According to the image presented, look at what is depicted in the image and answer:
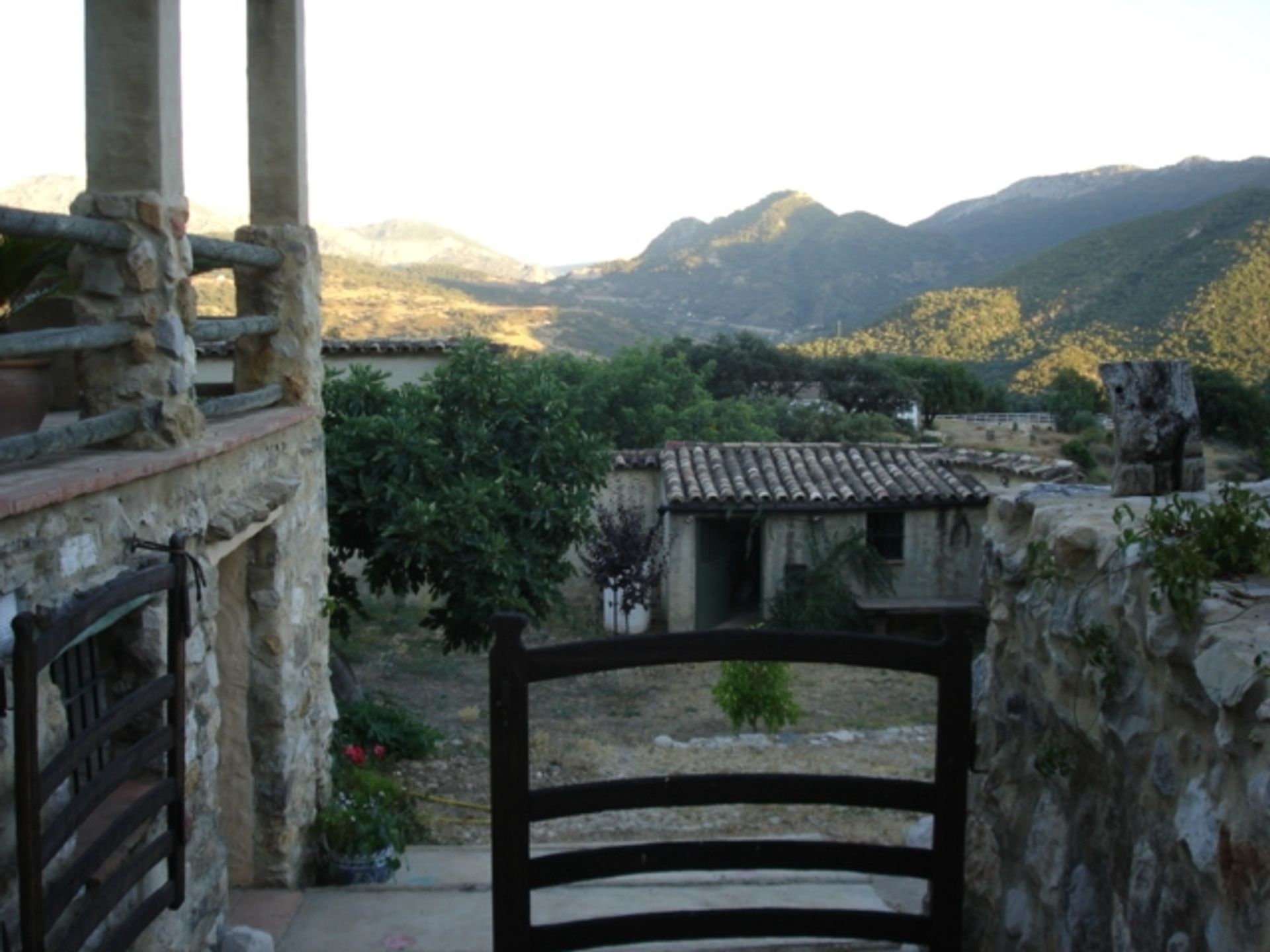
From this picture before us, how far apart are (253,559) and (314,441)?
3.60 ft

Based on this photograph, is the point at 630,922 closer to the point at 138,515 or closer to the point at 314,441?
the point at 138,515

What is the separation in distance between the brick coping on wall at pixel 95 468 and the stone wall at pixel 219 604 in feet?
0.07

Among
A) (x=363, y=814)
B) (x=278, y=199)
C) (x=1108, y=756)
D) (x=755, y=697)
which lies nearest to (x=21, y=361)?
(x=278, y=199)

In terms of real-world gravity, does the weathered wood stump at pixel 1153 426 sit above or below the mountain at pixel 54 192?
below

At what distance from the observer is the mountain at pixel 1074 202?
220 ft

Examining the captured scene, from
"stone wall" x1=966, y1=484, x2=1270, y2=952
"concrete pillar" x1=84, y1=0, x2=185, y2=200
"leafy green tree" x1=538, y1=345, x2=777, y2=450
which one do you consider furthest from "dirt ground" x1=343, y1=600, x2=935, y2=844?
"leafy green tree" x1=538, y1=345, x2=777, y2=450

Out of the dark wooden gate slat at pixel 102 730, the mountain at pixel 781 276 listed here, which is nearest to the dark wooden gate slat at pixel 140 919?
the dark wooden gate slat at pixel 102 730

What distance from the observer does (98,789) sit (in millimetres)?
3387

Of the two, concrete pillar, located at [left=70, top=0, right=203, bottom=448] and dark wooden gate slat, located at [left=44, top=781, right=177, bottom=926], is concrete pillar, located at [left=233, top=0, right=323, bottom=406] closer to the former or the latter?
concrete pillar, located at [left=70, top=0, right=203, bottom=448]

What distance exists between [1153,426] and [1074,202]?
3237 inches

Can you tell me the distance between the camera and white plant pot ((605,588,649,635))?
55.7 feet

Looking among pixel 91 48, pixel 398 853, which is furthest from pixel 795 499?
pixel 91 48

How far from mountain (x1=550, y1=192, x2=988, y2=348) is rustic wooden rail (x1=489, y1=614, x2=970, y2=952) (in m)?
54.9

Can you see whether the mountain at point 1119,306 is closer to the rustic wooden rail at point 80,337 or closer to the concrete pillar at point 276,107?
the concrete pillar at point 276,107
